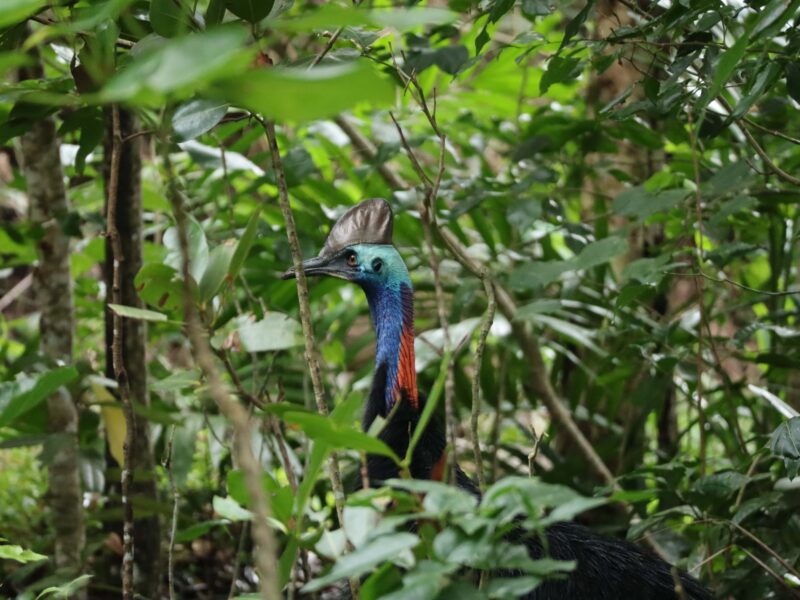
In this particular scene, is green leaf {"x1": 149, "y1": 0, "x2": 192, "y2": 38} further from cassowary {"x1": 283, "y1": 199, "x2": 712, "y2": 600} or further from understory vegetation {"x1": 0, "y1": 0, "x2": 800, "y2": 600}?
cassowary {"x1": 283, "y1": 199, "x2": 712, "y2": 600}

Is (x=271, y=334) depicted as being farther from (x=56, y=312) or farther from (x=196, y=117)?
(x=196, y=117)

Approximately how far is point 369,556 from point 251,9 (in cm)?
77

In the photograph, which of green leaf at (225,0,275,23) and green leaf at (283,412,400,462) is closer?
green leaf at (283,412,400,462)

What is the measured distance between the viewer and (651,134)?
291cm

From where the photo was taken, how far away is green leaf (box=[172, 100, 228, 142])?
1612mm

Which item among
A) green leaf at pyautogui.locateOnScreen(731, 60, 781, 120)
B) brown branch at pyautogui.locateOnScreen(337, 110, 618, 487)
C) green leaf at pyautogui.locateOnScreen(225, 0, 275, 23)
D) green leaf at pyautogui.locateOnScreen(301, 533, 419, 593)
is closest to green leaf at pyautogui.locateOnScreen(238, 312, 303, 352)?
brown branch at pyautogui.locateOnScreen(337, 110, 618, 487)

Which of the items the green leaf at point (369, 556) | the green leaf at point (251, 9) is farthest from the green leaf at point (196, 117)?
the green leaf at point (369, 556)

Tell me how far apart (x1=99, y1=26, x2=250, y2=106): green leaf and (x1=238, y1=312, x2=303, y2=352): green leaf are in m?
1.60

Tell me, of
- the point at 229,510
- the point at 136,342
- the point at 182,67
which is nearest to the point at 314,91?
the point at 182,67

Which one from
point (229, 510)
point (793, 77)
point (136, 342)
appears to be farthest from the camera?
point (136, 342)

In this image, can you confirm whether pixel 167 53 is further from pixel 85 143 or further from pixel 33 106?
pixel 85 143

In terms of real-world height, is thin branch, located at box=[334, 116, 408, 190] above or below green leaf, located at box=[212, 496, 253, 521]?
below

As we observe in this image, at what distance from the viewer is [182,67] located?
732 mm

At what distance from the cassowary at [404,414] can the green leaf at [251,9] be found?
813 millimetres
